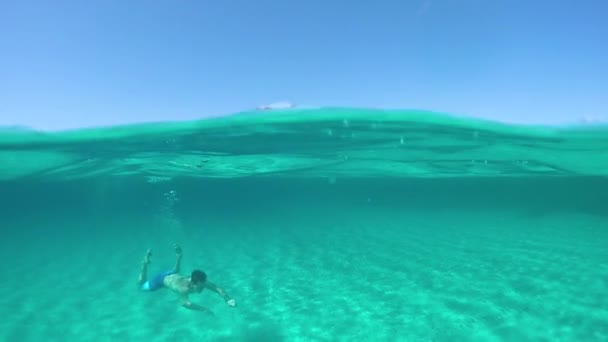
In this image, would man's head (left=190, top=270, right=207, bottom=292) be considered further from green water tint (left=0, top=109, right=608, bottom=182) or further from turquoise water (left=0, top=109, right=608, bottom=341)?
green water tint (left=0, top=109, right=608, bottom=182)

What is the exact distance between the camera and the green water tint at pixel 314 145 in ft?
56.4

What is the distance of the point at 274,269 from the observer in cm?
1677

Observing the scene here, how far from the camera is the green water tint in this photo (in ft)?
56.4

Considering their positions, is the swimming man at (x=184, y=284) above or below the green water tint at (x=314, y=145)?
below

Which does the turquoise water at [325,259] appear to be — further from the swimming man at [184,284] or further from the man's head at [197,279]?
the man's head at [197,279]

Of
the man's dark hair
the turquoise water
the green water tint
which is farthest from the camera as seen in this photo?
the green water tint

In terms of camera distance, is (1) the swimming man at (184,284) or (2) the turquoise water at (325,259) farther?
(2) the turquoise water at (325,259)

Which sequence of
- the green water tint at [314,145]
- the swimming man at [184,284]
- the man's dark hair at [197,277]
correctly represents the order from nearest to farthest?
the swimming man at [184,284], the man's dark hair at [197,277], the green water tint at [314,145]

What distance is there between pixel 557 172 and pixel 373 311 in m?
28.6

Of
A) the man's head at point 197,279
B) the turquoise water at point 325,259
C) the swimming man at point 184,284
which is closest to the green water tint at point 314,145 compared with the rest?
the turquoise water at point 325,259

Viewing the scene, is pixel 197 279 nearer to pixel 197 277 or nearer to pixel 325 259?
pixel 197 277

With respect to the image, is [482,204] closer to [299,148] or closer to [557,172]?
[557,172]

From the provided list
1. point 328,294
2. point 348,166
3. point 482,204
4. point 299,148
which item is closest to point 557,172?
point 348,166

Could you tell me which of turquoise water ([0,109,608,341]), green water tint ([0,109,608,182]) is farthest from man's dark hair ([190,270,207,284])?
green water tint ([0,109,608,182])
